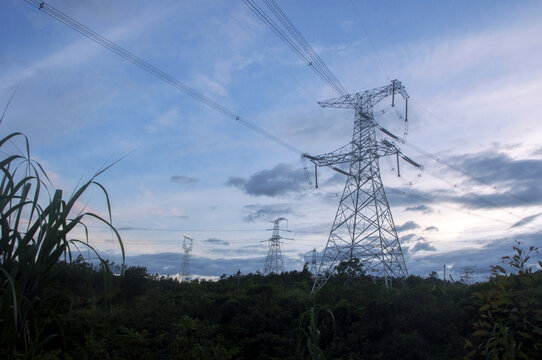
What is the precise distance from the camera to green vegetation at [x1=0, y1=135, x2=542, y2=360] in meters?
2.44

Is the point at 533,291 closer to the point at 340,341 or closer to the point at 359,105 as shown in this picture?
the point at 340,341

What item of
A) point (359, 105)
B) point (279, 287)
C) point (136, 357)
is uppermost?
point (359, 105)

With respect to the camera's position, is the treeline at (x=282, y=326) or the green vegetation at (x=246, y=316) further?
the treeline at (x=282, y=326)

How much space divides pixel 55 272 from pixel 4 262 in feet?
0.97

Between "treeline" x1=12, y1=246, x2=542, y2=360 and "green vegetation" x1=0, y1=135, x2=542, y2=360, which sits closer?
"green vegetation" x1=0, y1=135, x2=542, y2=360

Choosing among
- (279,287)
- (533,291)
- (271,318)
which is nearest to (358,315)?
(271,318)

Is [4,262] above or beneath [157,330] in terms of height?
above

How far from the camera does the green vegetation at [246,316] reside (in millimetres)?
2439

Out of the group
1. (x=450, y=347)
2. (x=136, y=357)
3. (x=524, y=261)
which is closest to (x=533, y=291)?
(x=524, y=261)

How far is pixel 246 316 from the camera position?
15.1 m

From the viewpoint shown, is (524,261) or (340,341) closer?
(524,261)

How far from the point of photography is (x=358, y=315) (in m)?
14.4

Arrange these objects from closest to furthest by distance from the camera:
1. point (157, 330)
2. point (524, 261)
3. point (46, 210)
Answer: point (46, 210), point (524, 261), point (157, 330)

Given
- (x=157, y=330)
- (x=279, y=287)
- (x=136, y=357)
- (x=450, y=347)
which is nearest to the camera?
(x=136, y=357)
